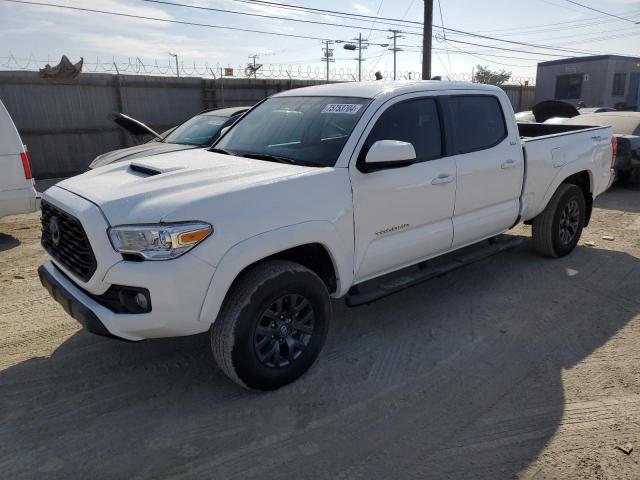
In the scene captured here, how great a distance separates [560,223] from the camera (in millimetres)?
5707

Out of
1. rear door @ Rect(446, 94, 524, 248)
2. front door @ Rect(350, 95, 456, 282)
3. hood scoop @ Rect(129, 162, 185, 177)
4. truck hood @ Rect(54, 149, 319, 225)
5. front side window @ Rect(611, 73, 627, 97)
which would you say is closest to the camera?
truck hood @ Rect(54, 149, 319, 225)

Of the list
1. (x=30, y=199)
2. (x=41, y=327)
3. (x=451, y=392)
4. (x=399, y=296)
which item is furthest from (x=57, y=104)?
(x=451, y=392)

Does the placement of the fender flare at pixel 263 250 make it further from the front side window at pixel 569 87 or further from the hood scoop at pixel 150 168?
the front side window at pixel 569 87

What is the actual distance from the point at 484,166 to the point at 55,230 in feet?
11.2

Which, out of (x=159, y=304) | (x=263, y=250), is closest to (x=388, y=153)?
(x=263, y=250)

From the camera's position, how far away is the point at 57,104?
504 inches

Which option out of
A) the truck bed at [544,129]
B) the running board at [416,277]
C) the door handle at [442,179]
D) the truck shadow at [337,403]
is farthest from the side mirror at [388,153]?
the truck bed at [544,129]

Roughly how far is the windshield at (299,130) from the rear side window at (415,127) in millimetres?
199

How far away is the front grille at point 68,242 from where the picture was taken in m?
2.92

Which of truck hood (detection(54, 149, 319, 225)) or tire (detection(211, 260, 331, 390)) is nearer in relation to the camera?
truck hood (detection(54, 149, 319, 225))

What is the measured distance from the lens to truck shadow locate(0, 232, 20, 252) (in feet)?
21.9

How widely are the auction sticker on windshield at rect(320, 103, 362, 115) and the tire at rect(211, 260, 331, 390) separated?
1.29 m

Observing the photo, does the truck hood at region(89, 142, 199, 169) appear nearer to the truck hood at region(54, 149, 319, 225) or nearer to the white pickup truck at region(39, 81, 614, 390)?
the white pickup truck at region(39, 81, 614, 390)

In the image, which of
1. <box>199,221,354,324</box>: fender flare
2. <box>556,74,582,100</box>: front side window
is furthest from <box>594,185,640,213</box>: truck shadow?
<box>556,74,582,100</box>: front side window
